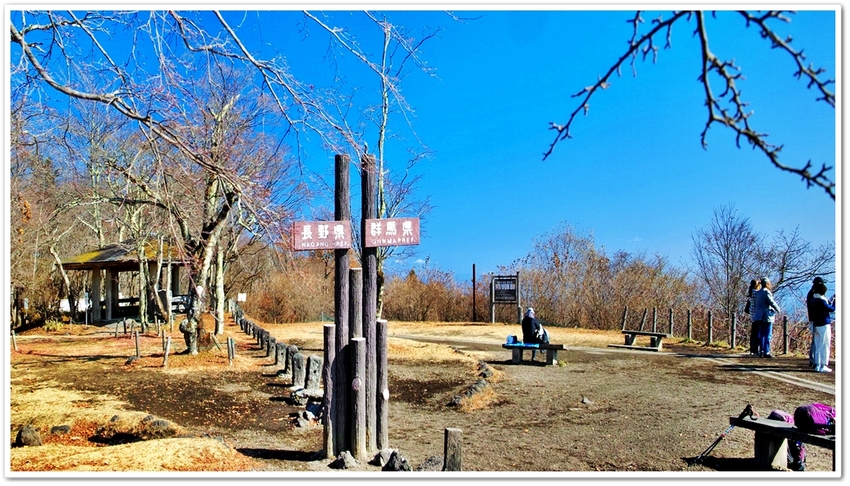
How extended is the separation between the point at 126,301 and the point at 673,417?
1967 centimetres

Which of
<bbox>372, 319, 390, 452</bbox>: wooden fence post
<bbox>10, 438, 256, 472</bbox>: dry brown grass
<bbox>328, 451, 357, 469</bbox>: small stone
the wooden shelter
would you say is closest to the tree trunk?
the wooden shelter

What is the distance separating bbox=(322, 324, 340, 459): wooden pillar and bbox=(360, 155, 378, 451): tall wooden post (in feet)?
0.88

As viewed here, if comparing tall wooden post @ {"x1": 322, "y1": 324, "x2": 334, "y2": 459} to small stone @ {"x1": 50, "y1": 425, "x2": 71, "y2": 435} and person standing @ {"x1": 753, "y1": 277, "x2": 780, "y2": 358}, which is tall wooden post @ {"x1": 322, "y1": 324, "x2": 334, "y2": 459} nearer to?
small stone @ {"x1": 50, "y1": 425, "x2": 71, "y2": 435}

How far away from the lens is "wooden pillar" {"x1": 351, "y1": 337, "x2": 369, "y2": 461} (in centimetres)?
480

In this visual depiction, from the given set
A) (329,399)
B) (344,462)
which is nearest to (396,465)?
(344,462)

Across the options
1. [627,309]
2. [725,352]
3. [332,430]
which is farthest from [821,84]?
[627,309]

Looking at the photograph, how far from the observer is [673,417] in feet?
21.6

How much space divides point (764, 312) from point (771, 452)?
22.0ft

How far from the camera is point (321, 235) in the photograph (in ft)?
15.9

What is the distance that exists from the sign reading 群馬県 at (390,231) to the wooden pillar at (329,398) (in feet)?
2.65

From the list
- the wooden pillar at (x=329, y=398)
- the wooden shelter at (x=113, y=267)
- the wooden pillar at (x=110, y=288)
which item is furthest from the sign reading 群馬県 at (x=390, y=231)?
the wooden pillar at (x=110, y=288)

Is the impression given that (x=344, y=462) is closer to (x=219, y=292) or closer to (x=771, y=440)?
(x=771, y=440)
